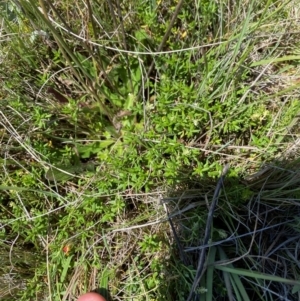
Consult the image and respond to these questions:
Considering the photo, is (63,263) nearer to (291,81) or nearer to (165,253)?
(165,253)

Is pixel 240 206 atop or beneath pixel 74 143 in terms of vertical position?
beneath

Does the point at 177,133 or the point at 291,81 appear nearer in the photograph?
the point at 177,133

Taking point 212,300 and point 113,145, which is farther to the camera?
point 113,145

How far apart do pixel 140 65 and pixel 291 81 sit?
0.58 m

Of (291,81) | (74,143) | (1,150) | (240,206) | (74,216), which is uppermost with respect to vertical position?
(1,150)

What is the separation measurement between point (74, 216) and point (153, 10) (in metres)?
0.76

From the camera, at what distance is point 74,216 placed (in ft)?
4.54

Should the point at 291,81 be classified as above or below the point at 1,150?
below

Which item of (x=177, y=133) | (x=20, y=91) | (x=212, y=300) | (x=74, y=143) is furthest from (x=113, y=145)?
(x=212, y=300)

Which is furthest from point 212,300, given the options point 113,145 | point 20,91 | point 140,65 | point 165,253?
point 20,91

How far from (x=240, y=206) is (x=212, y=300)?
33cm

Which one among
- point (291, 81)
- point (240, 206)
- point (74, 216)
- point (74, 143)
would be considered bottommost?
point (240, 206)

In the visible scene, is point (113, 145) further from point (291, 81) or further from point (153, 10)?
point (291, 81)

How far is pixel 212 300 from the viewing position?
136cm
